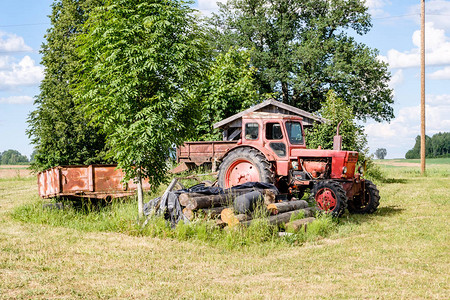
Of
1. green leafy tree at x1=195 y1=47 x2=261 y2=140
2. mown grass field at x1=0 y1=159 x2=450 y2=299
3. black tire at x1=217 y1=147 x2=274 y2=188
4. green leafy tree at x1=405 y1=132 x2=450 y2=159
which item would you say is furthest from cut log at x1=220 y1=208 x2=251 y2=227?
green leafy tree at x1=405 y1=132 x2=450 y2=159

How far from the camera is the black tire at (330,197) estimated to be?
1156 cm

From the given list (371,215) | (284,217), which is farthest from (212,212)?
(371,215)

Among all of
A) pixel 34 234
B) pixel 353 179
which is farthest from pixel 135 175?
pixel 353 179

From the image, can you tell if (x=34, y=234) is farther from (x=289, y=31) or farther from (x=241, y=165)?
(x=289, y=31)

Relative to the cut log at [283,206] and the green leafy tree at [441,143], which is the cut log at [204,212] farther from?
the green leafy tree at [441,143]

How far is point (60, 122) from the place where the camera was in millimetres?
22406

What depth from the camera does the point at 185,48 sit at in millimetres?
10789

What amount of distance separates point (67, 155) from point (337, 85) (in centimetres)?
2148

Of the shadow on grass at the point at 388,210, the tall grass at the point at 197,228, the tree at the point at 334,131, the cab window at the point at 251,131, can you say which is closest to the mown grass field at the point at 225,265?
the tall grass at the point at 197,228

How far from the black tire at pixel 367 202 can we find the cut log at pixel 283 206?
2434 mm

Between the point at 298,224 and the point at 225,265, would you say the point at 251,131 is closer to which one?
the point at 298,224

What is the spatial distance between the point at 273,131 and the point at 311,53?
23.2 metres

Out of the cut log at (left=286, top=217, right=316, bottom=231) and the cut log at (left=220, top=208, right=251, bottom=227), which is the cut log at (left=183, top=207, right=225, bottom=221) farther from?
the cut log at (left=286, top=217, right=316, bottom=231)

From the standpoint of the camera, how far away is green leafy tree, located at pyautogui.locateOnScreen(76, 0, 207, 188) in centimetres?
1049
